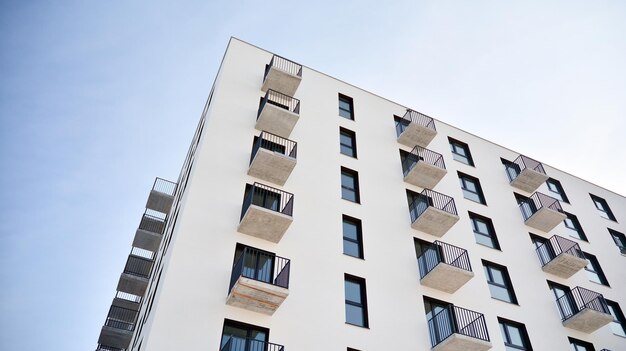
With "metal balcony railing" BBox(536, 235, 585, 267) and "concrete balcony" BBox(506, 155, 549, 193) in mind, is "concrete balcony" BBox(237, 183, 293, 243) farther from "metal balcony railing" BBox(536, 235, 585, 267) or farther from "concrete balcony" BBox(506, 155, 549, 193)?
"concrete balcony" BBox(506, 155, 549, 193)

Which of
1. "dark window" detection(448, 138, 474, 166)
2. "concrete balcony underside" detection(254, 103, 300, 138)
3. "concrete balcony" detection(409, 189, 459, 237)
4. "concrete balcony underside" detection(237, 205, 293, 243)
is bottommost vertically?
"concrete balcony underside" detection(237, 205, 293, 243)

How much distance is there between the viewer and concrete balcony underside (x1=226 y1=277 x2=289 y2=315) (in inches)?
567

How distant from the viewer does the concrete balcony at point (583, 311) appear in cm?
2055

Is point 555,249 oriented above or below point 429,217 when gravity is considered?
above

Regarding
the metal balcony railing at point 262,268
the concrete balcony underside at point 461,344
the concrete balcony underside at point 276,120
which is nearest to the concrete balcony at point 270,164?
the concrete balcony underside at point 276,120

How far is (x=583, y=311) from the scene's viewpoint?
66.8 ft

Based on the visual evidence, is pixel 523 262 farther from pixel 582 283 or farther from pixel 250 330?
pixel 250 330

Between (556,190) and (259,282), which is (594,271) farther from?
(259,282)

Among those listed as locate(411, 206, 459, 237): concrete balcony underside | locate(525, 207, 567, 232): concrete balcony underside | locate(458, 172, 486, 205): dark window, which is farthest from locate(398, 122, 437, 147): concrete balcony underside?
locate(525, 207, 567, 232): concrete balcony underside

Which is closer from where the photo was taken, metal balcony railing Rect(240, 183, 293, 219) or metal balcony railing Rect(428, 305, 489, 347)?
metal balcony railing Rect(428, 305, 489, 347)

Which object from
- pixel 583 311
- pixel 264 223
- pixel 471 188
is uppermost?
pixel 471 188

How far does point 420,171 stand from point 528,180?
8279mm

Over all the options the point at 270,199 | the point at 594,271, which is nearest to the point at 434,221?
the point at 270,199

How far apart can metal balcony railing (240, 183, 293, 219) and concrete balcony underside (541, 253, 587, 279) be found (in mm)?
13111
